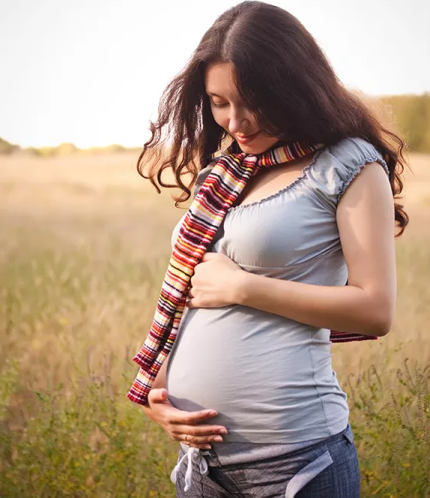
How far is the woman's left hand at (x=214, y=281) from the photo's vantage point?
127cm

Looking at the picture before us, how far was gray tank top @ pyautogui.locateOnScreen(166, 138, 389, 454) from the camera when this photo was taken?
1250 millimetres

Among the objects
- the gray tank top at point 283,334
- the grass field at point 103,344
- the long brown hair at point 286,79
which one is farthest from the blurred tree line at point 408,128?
the gray tank top at point 283,334

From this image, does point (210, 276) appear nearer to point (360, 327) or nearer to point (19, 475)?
point (360, 327)

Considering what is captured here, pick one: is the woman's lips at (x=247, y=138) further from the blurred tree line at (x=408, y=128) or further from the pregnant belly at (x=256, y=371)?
the blurred tree line at (x=408, y=128)

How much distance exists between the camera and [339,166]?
125cm

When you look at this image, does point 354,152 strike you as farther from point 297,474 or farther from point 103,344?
point 103,344

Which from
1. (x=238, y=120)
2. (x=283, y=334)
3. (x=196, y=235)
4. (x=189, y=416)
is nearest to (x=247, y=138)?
(x=238, y=120)

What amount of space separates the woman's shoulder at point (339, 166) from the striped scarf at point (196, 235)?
0.21 feet

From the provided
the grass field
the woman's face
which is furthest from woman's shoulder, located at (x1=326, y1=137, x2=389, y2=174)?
the grass field

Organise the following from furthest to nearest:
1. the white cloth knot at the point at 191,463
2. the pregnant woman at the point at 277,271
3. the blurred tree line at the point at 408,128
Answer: the blurred tree line at the point at 408,128 < the white cloth knot at the point at 191,463 < the pregnant woman at the point at 277,271

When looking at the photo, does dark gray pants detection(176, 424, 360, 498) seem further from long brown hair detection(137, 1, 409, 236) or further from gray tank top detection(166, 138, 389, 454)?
long brown hair detection(137, 1, 409, 236)

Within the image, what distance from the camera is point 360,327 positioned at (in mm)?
1255

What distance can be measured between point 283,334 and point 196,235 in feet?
0.98

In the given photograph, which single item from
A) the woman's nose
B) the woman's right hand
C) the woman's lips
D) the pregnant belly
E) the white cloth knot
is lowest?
the white cloth knot
